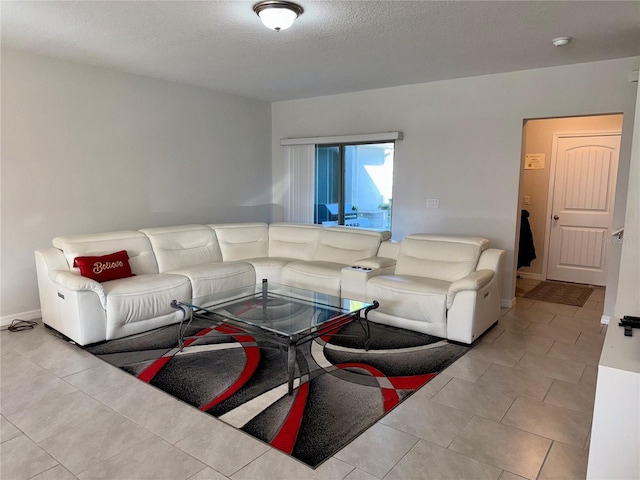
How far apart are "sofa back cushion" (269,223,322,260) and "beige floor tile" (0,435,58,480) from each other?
3298 millimetres

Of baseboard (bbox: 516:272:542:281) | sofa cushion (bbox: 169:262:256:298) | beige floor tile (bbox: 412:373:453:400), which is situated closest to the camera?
beige floor tile (bbox: 412:373:453:400)

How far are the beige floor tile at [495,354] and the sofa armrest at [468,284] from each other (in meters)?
0.41

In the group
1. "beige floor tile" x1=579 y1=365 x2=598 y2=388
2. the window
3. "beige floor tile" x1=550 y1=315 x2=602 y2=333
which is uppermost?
the window

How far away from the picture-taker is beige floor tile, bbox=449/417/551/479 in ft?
6.69

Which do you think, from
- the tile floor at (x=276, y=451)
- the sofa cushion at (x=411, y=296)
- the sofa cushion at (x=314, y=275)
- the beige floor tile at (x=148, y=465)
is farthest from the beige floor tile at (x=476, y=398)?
the sofa cushion at (x=314, y=275)

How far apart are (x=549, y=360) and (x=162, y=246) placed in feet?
12.1

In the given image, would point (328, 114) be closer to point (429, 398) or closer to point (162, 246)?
point (162, 246)

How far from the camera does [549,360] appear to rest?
3.25 metres

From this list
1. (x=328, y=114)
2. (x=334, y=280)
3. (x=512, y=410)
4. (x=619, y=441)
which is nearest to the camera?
(x=619, y=441)

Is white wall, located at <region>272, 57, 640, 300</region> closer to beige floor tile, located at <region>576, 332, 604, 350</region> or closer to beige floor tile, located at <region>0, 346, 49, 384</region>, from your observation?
beige floor tile, located at <region>576, 332, 604, 350</region>

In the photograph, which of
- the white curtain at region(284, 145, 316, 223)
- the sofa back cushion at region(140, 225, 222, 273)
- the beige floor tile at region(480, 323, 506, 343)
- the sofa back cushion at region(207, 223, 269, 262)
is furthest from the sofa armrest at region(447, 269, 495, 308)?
the white curtain at region(284, 145, 316, 223)

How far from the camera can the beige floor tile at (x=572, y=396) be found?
8.46 feet

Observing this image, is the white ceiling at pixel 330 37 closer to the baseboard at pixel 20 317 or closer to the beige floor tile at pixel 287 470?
the baseboard at pixel 20 317

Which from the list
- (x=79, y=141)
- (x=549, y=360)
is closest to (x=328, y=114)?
(x=79, y=141)
